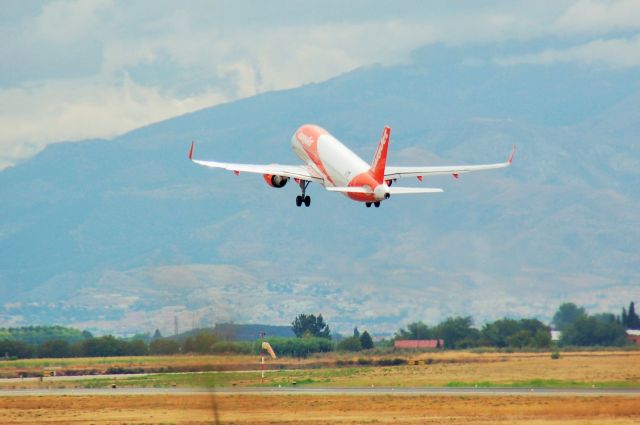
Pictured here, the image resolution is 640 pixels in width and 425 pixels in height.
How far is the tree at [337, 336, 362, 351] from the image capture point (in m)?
163

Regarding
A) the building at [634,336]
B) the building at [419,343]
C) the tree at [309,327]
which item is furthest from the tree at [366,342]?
the building at [634,336]

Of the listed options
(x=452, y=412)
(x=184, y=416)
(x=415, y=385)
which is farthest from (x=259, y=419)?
(x=415, y=385)

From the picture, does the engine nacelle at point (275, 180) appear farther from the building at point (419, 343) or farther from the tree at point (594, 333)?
the building at point (419, 343)

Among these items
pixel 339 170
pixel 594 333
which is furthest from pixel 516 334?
pixel 339 170

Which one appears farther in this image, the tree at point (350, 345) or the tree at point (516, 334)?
the tree at point (350, 345)

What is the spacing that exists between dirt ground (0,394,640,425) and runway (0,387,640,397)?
2.53 metres

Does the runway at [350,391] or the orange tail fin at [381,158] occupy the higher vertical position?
the orange tail fin at [381,158]

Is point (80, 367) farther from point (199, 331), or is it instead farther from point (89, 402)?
point (199, 331)

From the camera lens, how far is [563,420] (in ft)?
280

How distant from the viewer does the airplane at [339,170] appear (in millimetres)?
110250

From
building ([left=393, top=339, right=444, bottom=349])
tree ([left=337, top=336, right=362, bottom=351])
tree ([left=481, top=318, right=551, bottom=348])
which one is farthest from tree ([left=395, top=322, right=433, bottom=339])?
tree ([left=337, top=336, right=362, bottom=351])

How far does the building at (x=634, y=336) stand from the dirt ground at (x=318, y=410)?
60.1 m

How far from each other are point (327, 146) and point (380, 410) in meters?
33.9

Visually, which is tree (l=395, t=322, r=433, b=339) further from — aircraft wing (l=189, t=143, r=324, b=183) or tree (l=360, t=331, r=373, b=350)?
aircraft wing (l=189, t=143, r=324, b=183)
